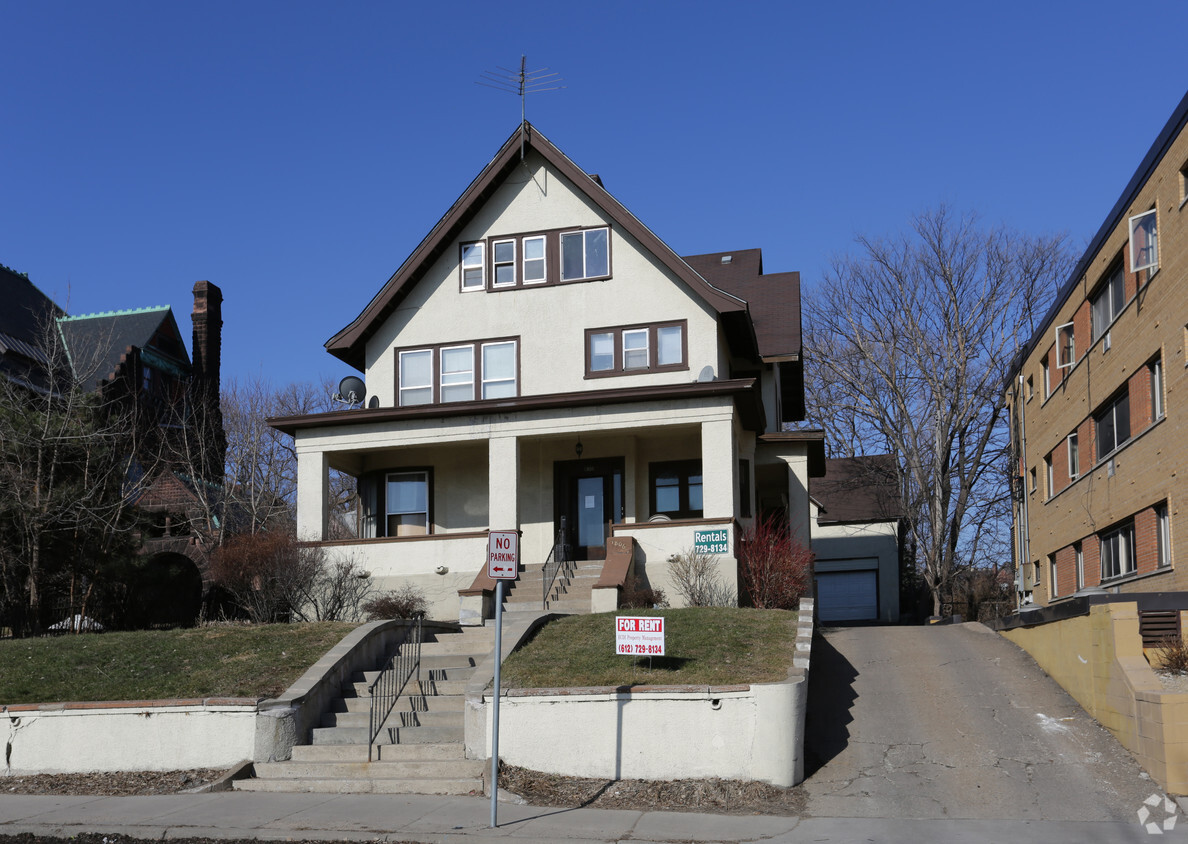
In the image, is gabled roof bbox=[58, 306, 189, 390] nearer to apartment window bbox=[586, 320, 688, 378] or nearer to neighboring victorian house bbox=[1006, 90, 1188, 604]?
apartment window bbox=[586, 320, 688, 378]

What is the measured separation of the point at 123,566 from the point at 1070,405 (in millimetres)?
21282

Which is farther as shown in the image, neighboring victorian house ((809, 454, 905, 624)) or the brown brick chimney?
the brown brick chimney

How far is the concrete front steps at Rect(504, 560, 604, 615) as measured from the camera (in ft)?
65.8

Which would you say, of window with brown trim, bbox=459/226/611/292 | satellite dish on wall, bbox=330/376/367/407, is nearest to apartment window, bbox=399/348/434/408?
satellite dish on wall, bbox=330/376/367/407

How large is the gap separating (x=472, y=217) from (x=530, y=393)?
14.0ft

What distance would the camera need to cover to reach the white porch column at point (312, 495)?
22.9m

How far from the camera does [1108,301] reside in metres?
23.5

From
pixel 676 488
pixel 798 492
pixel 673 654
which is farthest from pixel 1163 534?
pixel 673 654

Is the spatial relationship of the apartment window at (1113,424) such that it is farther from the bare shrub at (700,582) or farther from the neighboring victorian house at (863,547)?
the neighboring victorian house at (863,547)

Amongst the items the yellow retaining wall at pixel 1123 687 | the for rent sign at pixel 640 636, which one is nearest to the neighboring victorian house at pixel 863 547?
the yellow retaining wall at pixel 1123 687

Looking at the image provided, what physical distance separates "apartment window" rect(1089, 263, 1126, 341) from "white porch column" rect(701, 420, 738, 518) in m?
8.30

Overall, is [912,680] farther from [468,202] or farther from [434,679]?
[468,202]

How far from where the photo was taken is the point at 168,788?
12758mm

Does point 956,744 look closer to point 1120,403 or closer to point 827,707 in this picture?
point 827,707
